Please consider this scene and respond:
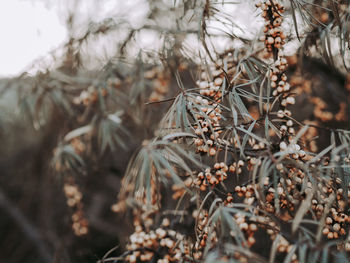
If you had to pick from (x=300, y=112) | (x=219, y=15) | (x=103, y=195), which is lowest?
(x=103, y=195)

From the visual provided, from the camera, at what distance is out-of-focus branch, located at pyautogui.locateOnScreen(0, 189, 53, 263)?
1626 mm

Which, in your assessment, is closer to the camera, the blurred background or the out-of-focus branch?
the blurred background

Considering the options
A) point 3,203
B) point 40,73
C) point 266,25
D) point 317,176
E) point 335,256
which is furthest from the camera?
point 3,203

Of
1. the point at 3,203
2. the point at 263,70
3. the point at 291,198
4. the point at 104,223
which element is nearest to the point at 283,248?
the point at 291,198

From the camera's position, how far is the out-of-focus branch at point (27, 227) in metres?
1.63

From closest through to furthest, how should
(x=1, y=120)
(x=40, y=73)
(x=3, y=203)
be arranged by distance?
(x=40, y=73)
(x=1, y=120)
(x=3, y=203)

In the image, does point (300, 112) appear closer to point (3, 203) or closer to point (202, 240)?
point (202, 240)

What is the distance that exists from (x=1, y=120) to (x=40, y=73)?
2.75 ft

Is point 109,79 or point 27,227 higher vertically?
point 109,79

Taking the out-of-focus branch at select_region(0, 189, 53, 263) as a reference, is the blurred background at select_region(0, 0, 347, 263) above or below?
above

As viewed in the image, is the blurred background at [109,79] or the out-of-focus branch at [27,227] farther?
the out-of-focus branch at [27,227]

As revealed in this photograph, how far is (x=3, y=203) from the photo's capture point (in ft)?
6.26

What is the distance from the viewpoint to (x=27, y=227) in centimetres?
174

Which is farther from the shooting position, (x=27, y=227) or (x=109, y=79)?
(x=27, y=227)
